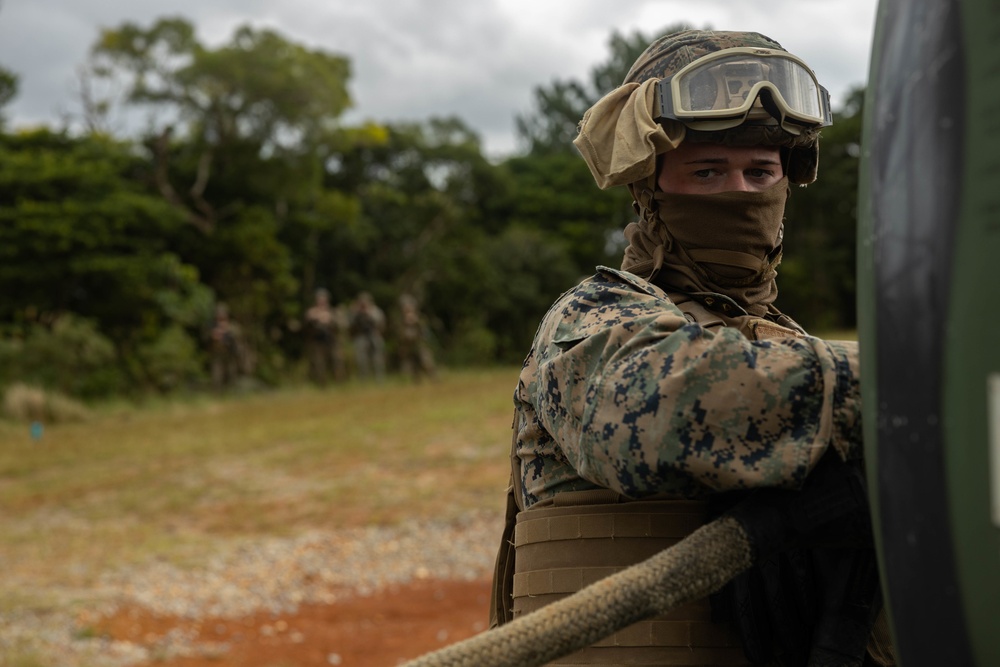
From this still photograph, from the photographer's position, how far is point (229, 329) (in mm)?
21781

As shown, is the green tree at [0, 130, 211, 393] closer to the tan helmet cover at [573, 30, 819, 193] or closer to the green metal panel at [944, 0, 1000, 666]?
the tan helmet cover at [573, 30, 819, 193]

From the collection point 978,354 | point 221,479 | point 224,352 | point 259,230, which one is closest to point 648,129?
point 978,354

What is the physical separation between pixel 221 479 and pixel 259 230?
14.3 meters

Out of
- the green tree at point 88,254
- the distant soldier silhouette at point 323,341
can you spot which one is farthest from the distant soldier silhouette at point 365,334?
the green tree at point 88,254

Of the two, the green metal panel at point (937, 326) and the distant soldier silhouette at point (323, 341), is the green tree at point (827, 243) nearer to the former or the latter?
the distant soldier silhouette at point (323, 341)

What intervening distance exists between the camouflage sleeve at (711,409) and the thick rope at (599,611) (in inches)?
4.0

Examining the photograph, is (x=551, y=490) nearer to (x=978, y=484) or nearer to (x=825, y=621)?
(x=825, y=621)

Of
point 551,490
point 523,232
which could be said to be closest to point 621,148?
point 551,490

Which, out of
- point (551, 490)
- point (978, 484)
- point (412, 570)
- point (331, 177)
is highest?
point (331, 177)

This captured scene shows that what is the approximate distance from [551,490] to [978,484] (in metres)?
0.92

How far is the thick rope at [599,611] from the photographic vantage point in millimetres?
1318

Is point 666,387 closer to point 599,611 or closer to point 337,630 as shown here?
point 599,611

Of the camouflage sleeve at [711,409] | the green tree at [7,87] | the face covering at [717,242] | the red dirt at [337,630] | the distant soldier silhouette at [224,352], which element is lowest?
the red dirt at [337,630]

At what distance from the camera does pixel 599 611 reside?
132 centimetres
